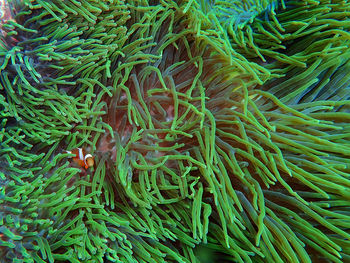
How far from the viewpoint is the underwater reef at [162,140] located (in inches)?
60.0

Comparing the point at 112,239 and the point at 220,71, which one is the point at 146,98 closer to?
the point at 220,71

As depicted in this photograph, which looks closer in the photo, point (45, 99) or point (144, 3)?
point (45, 99)

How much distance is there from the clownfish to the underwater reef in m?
0.04

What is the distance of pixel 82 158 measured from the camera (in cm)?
167

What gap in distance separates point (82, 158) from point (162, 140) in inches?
17.3

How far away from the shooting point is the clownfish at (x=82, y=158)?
1.66 m

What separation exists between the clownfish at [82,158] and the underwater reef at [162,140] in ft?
0.13

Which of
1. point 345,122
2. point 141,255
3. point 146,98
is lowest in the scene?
point 141,255

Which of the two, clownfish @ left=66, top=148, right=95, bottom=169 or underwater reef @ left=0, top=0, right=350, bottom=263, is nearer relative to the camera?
underwater reef @ left=0, top=0, right=350, bottom=263

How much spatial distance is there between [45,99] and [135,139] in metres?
0.51

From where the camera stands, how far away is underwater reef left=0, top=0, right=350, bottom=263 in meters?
1.52

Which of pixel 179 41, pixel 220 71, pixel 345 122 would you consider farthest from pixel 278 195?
pixel 179 41

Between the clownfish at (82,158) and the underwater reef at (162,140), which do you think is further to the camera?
the clownfish at (82,158)

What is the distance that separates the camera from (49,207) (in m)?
1.55
